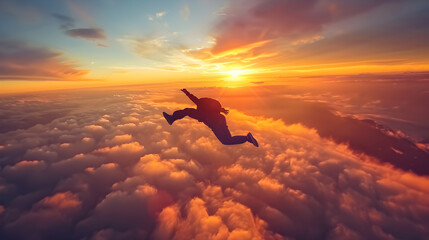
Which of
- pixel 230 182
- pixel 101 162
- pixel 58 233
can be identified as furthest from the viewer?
pixel 101 162

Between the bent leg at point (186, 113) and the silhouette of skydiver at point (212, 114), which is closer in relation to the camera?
the silhouette of skydiver at point (212, 114)

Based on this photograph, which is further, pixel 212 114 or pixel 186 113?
pixel 186 113

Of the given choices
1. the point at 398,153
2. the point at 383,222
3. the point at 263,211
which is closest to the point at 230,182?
the point at 263,211

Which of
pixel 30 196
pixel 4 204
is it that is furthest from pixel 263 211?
pixel 4 204

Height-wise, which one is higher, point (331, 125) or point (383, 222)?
point (331, 125)

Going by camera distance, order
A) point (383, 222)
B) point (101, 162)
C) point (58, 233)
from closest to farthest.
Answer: point (383, 222) → point (58, 233) → point (101, 162)

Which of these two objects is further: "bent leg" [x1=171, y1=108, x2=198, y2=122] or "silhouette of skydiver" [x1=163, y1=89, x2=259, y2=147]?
"bent leg" [x1=171, y1=108, x2=198, y2=122]

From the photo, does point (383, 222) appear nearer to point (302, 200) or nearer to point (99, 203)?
point (302, 200)

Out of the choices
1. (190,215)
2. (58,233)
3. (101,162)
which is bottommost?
(58,233)

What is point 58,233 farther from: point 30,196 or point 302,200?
point 302,200

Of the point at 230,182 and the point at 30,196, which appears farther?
the point at 230,182
